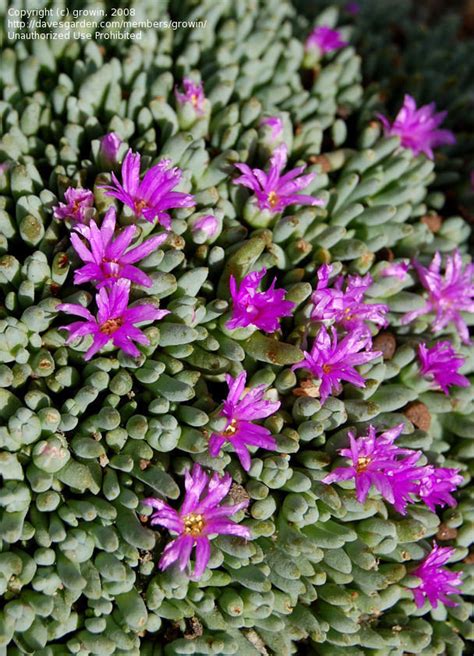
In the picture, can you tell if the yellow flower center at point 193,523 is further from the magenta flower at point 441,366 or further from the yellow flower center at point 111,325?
the magenta flower at point 441,366

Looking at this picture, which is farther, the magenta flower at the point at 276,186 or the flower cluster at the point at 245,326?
the magenta flower at the point at 276,186

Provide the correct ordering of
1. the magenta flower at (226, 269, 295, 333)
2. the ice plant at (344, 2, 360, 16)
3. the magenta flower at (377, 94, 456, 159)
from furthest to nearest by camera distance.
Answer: the ice plant at (344, 2, 360, 16) < the magenta flower at (377, 94, 456, 159) < the magenta flower at (226, 269, 295, 333)

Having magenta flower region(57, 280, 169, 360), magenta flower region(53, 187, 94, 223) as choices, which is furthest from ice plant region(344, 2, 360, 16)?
magenta flower region(57, 280, 169, 360)

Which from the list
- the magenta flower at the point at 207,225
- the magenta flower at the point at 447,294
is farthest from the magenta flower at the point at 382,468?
the magenta flower at the point at 207,225

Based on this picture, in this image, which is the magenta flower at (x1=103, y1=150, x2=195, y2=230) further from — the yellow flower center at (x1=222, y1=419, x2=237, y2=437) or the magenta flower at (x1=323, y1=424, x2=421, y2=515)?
the magenta flower at (x1=323, y1=424, x2=421, y2=515)

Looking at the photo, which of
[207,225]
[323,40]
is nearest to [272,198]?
[207,225]

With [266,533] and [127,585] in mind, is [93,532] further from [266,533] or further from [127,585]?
[266,533]
